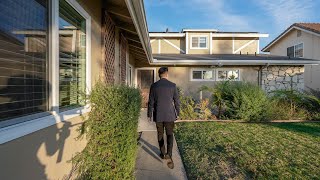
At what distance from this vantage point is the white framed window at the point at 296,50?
19658 mm

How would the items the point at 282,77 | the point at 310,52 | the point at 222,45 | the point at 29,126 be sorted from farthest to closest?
the point at 222,45 < the point at 310,52 < the point at 282,77 < the point at 29,126

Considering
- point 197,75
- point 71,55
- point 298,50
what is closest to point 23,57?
point 71,55

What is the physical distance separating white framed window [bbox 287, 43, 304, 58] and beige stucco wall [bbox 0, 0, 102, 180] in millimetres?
20312

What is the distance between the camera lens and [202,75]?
14.8 metres

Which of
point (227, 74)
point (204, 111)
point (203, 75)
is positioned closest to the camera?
point (204, 111)

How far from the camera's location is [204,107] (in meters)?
10.1

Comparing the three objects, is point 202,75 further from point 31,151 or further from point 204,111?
point 31,151

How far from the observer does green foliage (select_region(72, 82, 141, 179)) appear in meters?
2.98

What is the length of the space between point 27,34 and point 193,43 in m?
18.8

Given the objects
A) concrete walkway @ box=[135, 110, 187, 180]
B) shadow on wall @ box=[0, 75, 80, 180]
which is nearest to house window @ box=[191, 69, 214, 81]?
concrete walkway @ box=[135, 110, 187, 180]

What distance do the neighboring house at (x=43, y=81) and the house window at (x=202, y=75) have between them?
10776mm

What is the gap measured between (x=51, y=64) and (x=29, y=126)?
0.82 metres

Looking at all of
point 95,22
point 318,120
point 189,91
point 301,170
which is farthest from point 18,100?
point 189,91

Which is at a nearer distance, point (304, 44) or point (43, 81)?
point (43, 81)
